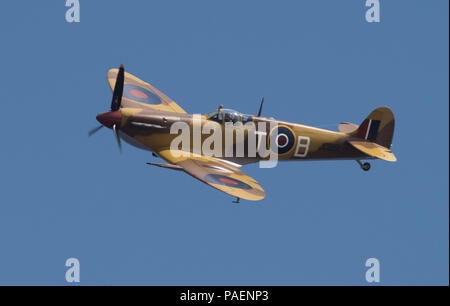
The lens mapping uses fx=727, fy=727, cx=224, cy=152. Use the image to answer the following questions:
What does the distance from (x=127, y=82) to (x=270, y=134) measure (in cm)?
404

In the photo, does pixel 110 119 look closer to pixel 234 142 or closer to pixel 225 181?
pixel 234 142

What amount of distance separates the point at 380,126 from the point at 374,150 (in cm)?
64

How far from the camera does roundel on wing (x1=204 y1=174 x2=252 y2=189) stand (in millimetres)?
14231

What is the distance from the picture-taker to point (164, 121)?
1573cm

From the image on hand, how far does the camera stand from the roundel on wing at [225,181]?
14.2 meters

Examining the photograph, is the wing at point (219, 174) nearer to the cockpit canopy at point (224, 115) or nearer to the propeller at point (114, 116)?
the cockpit canopy at point (224, 115)

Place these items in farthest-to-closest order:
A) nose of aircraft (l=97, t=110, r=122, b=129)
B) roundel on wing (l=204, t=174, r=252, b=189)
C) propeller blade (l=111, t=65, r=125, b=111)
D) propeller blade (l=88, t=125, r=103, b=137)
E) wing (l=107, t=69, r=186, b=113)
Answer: wing (l=107, t=69, r=186, b=113), propeller blade (l=88, t=125, r=103, b=137), nose of aircraft (l=97, t=110, r=122, b=129), propeller blade (l=111, t=65, r=125, b=111), roundel on wing (l=204, t=174, r=252, b=189)

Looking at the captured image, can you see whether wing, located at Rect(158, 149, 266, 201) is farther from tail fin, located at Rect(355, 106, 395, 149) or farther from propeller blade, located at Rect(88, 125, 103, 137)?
tail fin, located at Rect(355, 106, 395, 149)

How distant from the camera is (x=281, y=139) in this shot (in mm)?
16234

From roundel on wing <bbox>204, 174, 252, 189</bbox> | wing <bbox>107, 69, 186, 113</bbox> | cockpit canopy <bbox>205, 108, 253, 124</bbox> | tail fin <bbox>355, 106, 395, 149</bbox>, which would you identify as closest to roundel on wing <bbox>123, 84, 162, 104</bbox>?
wing <bbox>107, 69, 186, 113</bbox>

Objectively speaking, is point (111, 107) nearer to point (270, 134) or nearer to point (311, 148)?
point (270, 134)

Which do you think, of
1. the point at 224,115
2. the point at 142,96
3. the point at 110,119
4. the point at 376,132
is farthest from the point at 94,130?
the point at 376,132

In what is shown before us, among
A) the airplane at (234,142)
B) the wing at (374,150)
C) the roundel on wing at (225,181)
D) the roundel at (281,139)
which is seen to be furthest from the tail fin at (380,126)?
the roundel on wing at (225,181)

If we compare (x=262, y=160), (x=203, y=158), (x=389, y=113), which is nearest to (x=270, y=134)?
(x=262, y=160)
